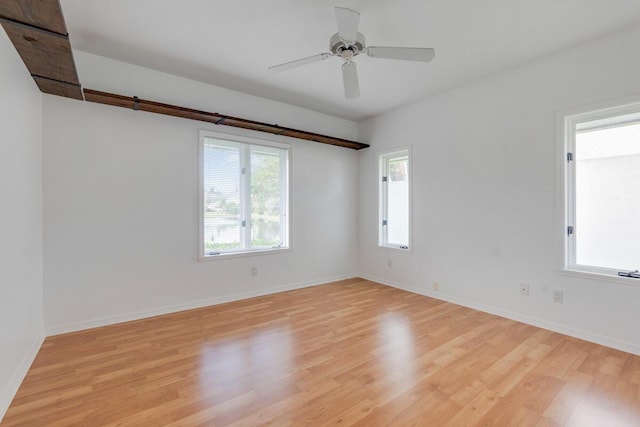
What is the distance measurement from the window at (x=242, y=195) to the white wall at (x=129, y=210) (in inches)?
6.8

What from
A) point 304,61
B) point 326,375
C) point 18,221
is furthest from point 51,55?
point 326,375

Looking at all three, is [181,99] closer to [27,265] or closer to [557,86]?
[27,265]

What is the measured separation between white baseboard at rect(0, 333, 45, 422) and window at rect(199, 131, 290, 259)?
5.41 feet

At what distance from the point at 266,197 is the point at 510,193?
123 inches

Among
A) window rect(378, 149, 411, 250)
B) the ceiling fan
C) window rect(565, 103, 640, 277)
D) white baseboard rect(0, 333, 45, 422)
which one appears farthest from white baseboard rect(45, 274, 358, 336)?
window rect(565, 103, 640, 277)

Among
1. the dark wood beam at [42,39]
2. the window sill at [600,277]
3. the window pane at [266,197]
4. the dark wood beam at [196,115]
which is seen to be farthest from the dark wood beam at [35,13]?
the window sill at [600,277]

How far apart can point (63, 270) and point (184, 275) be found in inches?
44.5

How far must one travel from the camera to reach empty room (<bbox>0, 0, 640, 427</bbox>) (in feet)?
6.45

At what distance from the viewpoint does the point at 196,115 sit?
3.46m

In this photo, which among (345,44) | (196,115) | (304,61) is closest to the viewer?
(345,44)

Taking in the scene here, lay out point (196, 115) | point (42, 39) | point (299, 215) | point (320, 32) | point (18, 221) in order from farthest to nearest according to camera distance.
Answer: point (299, 215)
point (196, 115)
point (320, 32)
point (18, 221)
point (42, 39)

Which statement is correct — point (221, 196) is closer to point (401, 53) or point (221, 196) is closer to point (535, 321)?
point (401, 53)

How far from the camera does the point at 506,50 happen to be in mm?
2922

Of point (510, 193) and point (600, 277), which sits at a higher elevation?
point (510, 193)
